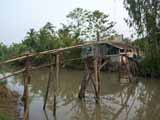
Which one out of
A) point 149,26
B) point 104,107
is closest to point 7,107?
point 104,107

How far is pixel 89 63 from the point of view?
1514cm

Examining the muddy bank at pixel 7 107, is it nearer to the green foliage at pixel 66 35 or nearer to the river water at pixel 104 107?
the river water at pixel 104 107

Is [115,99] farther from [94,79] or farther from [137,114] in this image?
[137,114]

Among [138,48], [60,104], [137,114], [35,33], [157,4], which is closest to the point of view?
[137,114]

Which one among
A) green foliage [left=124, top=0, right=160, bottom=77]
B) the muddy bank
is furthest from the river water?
green foliage [left=124, top=0, right=160, bottom=77]

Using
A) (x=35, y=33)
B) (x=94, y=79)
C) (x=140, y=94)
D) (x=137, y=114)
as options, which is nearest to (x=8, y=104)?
(x=94, y=79)

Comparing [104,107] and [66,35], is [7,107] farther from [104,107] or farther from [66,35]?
[66,35]

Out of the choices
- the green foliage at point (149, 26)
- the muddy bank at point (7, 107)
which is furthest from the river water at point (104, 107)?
the green foliage at point (149, 26)

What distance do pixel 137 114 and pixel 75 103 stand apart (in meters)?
3.23

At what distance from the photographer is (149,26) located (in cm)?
2722

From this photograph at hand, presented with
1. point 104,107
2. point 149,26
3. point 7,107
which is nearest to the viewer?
point 7,107

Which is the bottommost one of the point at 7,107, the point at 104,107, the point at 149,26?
the point at 104,107

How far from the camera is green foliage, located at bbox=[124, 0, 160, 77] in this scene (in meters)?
27.0

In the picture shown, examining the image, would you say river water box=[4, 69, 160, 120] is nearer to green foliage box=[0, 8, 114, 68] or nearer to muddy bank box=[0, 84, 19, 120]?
muddy bank box=[0, 84, 19, 120]
